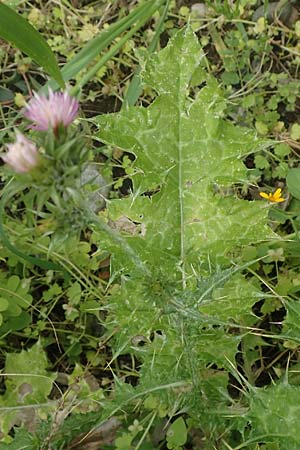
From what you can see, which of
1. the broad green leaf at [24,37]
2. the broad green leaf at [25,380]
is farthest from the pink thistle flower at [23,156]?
the broad green leaf at [25,380]

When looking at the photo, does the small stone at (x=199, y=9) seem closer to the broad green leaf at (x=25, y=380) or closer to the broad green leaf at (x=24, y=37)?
the broad green leaf at (x=24, y=37)

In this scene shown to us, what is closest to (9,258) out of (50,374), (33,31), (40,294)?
(40,294)

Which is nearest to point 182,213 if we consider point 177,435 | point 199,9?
point 177,435

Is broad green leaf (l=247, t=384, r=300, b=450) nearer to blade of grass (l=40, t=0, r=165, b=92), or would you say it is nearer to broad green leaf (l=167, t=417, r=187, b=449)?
broad green leaf (l=167, t=417, r=187, b=449)

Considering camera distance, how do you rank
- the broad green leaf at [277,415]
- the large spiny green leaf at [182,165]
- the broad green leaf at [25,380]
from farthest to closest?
the broad green leaf at [25,380], the large spiny green leaf at [182,165], the broad green leaf at [277,415]

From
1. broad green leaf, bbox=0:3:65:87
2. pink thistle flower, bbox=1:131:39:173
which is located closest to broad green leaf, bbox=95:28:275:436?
broad green leaf, bbox=0:3:65:87

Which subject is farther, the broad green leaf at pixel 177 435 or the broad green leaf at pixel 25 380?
the broad green leaf at pixel 25 380

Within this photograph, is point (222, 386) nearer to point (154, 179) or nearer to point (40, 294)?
point (154, 179)
